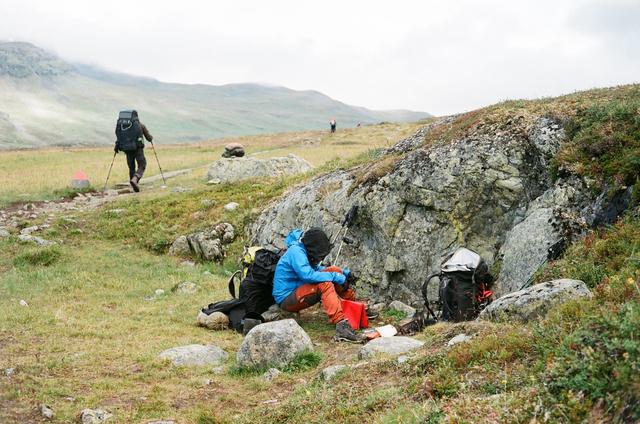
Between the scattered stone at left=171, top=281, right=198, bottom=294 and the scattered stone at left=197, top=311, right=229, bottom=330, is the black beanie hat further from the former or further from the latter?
the scattered stone at left=171, top=281, right=198, bottom=294

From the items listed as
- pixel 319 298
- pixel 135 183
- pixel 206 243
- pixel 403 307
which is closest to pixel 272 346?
pixel 319 298

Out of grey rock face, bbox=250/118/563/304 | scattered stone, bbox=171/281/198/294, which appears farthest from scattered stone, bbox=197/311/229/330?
grey rock face, bbox=250/118/563/304

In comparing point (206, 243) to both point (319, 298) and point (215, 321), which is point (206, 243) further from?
point (319, 298)

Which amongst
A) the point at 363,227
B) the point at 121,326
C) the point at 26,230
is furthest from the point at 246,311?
the point at 26,230

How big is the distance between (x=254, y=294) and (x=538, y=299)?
633 centimetres

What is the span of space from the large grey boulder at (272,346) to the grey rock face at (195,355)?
814 millimetres

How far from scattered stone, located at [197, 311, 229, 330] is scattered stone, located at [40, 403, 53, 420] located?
472 cm

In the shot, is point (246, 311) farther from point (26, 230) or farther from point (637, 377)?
point (26, 230)

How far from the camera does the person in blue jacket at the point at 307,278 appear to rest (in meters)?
12.1

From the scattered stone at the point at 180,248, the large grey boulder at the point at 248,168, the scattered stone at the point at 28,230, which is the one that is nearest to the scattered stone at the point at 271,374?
the scattered stone at the point at 180,248

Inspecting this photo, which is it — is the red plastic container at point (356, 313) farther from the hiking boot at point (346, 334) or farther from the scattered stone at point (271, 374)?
the scattered stone at point (271, 374)

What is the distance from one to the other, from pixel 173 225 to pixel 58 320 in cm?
923

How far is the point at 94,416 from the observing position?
26.0 ft

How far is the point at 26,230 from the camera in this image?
21.2 m
